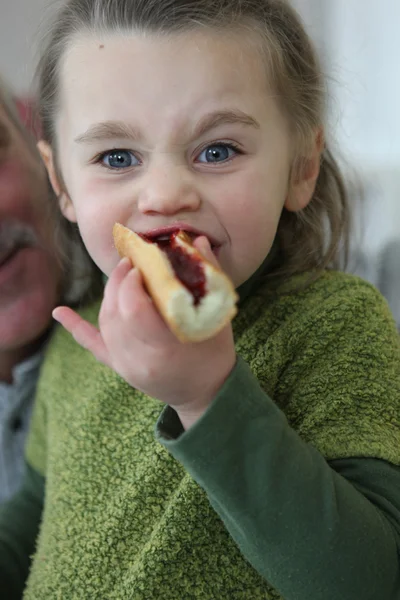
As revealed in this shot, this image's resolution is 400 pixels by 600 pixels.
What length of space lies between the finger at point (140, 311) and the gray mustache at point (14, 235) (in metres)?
0.56

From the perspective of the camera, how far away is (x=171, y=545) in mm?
721

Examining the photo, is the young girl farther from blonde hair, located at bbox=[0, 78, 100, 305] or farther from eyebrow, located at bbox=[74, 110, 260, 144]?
blonde hair, located at bbox=[0, 78, 100, 305]

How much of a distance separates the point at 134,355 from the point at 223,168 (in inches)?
9.8

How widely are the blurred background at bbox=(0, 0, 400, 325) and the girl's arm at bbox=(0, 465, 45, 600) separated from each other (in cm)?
67

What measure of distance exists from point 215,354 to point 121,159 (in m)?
0.27

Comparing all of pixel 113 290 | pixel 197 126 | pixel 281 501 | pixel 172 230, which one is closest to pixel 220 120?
pixel 197 126

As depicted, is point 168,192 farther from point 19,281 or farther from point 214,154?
point 19,281

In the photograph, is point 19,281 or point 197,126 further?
point 19,281

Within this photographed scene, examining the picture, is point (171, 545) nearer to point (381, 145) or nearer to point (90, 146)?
point (90, 146)

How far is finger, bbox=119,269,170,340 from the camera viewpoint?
52 centimetres

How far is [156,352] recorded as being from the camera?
1.74 ft

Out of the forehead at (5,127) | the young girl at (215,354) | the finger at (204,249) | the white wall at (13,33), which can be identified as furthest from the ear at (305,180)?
the white wall at (13,33)

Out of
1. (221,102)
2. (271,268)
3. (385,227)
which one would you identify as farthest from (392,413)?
(385,227)

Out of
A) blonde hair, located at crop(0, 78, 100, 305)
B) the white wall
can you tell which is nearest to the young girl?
blonde hair, located at crop(0, 78, 100, 305)
